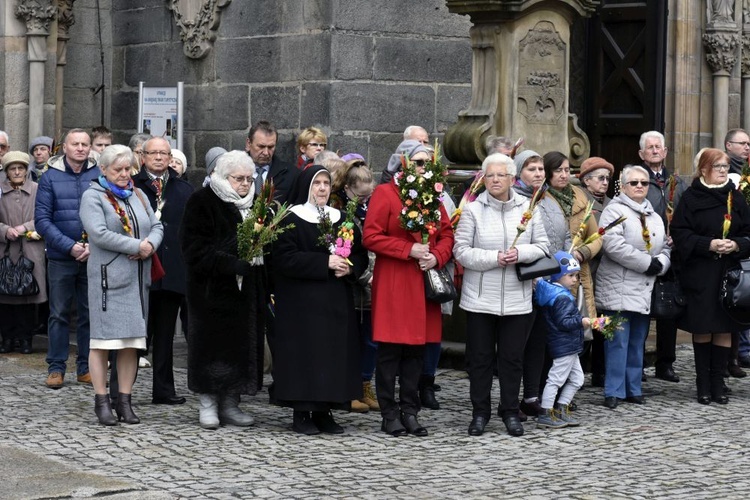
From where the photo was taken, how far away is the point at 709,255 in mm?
10992

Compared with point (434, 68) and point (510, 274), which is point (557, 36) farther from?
point (510, 274)

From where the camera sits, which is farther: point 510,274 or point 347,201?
point 347,201

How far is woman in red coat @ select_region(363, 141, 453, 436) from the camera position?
955cm

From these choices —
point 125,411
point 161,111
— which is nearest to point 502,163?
point 125,411

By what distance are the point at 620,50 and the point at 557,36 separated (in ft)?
16.1

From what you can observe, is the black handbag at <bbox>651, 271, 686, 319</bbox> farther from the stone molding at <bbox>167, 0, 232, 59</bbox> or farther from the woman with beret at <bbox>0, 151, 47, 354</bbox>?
the stone molding at <bbox>167, 0, 232, 59</bbox>

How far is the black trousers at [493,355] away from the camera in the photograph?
9.63 m

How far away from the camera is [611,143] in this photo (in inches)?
682

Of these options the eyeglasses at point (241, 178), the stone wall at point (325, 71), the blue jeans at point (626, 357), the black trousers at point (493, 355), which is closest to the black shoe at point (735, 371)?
the blue jeans at point (626, 357)

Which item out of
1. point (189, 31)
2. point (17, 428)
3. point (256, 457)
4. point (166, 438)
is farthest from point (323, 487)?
point (189, 31)

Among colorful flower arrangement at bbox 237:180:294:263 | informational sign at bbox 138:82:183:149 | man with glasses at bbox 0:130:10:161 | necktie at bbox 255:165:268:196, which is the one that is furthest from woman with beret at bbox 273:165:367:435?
informational sign at bbox 138:82:183:149

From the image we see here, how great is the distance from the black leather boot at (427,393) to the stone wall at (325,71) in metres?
3.77

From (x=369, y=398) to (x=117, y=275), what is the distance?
189cm

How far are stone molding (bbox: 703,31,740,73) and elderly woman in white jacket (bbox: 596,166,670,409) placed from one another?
688 cm
